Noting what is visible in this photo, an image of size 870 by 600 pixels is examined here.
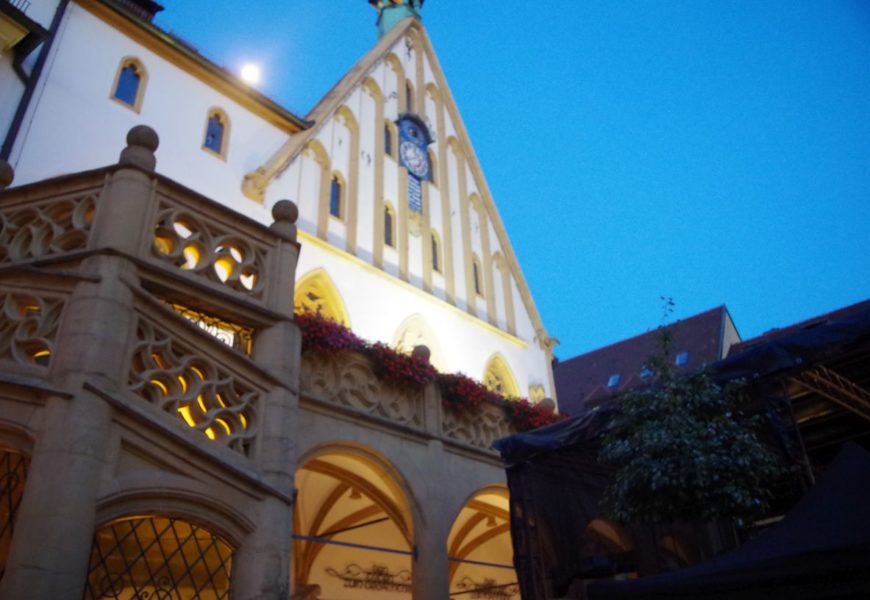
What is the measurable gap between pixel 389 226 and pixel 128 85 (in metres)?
6.14

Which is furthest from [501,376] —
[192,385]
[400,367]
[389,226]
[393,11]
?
[393,11]

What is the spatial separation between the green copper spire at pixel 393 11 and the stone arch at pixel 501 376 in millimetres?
12993

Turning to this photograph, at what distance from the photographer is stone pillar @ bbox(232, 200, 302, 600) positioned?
6.70 metres

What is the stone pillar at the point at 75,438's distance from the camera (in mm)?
5348

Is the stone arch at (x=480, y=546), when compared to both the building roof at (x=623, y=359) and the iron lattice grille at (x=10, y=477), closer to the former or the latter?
the iron lattice grille at (x=10, y=477)

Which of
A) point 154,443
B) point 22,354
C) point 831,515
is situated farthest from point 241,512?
point 831,515

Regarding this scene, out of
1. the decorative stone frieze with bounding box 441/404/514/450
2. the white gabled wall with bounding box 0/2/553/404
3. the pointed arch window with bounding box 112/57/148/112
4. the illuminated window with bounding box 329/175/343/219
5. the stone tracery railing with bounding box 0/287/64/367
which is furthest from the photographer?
the illuminated window with bounding box 329/175/343/219

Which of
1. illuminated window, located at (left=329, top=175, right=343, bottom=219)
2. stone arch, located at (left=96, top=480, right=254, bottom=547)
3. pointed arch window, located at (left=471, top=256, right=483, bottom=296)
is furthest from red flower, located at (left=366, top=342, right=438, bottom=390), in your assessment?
pointed arch window, located at (left=471, top=256, right=483, bottom=296)

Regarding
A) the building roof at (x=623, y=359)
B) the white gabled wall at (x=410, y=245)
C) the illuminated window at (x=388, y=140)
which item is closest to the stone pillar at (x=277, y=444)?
the white gabled wall at (x=410, y=245)

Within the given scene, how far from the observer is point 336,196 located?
1636 cm

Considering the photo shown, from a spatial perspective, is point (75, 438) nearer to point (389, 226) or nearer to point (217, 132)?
point (217, 132)

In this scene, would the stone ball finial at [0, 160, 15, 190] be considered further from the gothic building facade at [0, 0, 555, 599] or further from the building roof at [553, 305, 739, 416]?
the building roof at [553, 305, 739, 416]

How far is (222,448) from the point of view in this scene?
688 cm

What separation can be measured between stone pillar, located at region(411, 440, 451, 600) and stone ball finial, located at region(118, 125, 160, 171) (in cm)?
545
